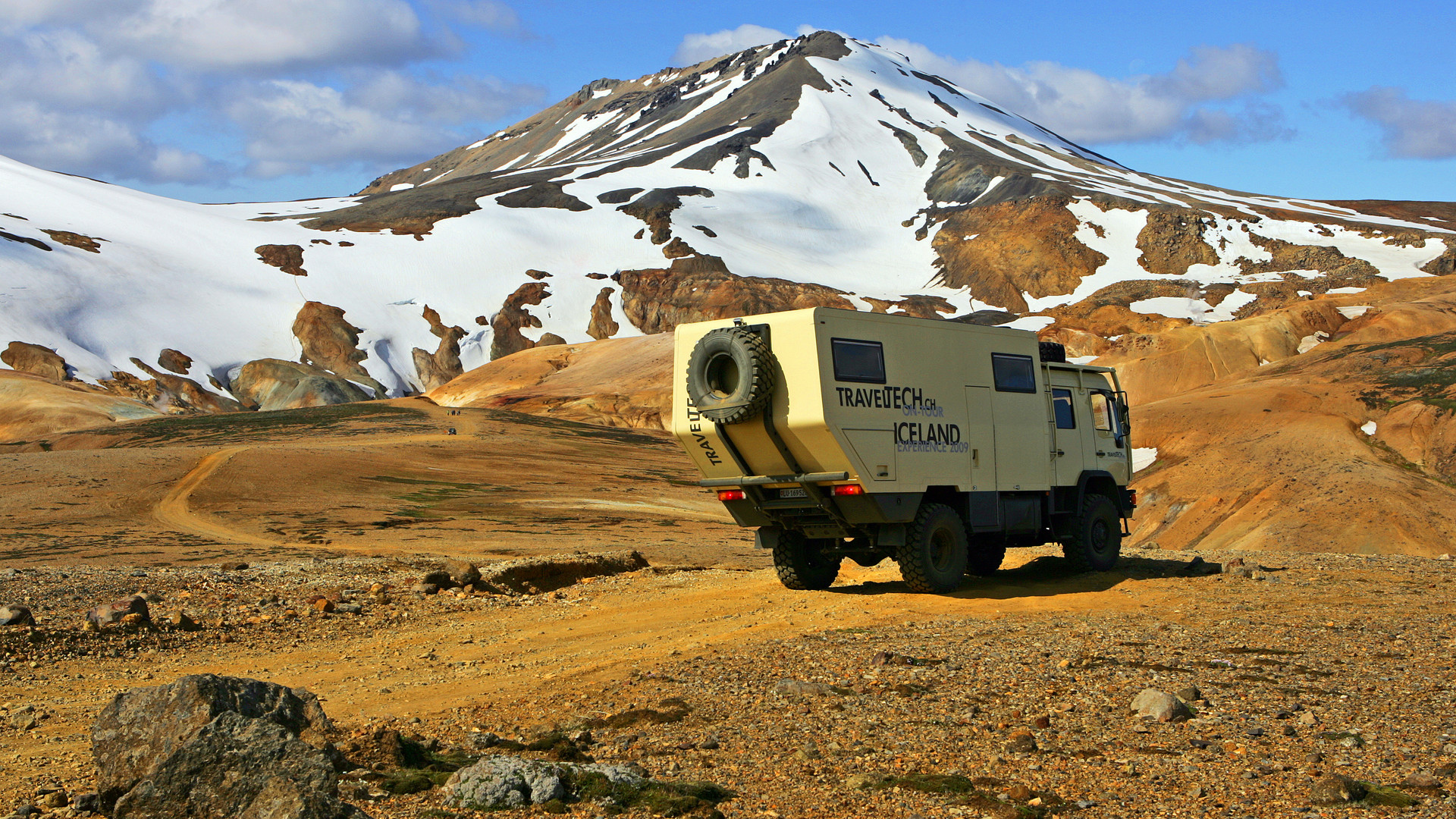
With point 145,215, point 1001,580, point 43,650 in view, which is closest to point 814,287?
point 145,215

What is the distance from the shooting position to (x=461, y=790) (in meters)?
6.32

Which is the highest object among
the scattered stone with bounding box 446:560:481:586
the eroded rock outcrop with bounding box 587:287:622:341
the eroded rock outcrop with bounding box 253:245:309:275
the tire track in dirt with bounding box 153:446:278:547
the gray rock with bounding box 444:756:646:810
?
the eroded rock outcrop with bounding box 253:245:309:275

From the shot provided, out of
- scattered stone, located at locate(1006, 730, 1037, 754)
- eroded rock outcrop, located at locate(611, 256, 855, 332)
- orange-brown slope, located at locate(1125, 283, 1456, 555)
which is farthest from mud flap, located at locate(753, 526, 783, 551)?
eroded rock outcrop, located at locate(611, 256, 855, 332)

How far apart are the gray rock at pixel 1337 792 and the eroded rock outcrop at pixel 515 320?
310ft

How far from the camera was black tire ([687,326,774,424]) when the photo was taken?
44.4 ft

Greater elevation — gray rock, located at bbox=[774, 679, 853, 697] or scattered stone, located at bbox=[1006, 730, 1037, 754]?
gray rock, located at bbox=[774, 679, 853, 697]

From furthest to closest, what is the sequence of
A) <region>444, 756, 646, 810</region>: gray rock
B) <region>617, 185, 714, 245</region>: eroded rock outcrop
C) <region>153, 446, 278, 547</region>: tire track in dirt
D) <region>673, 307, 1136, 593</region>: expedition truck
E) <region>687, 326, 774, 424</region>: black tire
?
<region>617, 185, 714, 245</region>: eroded rock outcrop
<region>153, 446, 278, 547</region>: tire track in dirt
<region>673, 307, 1136, 593</region>: expedition truck
<region>687, 326, 774, 424</region>: black tire
<region>444, 756, 646, 810</region>: gray rock

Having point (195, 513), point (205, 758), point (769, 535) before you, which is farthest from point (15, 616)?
point (195, 513)

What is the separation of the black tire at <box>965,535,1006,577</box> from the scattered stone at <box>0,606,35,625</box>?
39.3ft

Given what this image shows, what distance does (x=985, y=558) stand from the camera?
57.2ft

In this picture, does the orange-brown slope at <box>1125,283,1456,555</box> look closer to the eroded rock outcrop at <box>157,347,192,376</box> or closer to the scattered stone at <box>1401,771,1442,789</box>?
the scattered stone at <box>1401,771,1442,789</box>

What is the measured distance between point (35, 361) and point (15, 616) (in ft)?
244

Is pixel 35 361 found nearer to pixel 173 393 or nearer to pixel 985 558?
pixel 173 393

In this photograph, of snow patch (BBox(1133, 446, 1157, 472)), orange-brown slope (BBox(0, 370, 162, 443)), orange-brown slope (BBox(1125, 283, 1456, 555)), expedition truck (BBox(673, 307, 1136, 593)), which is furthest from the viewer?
orange-brown slope (BBox(0, 370, 162, 443))
